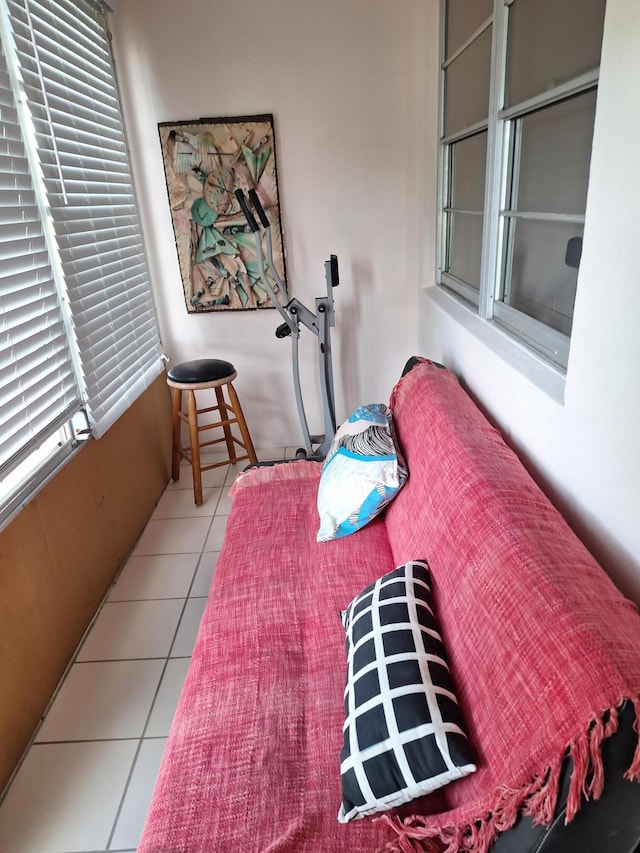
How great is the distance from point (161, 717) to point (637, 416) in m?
1.56

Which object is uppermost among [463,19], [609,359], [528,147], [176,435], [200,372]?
[463,19]

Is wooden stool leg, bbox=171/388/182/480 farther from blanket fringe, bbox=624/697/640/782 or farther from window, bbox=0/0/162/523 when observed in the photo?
blanket fringe, bbox=624/697/640/782

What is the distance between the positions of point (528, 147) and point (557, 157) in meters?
0.23

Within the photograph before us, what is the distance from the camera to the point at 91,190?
226cm

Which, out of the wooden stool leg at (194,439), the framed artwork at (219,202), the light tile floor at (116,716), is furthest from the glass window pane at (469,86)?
the light tile floor at (116,716)

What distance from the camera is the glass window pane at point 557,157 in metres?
1.31

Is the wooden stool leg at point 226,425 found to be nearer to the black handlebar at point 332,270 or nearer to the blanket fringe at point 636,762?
the black handlebar at point 332,270

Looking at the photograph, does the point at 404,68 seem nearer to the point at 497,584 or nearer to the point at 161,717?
the point at 497,584

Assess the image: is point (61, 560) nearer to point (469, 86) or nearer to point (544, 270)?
point (544, 270)

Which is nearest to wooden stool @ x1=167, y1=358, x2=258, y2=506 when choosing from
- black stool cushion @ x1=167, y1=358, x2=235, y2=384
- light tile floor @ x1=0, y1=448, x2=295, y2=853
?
black stool cushion @ x1=167, y1=358, x2=235, y2=384

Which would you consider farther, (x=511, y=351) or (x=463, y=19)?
(x=463, y=19)

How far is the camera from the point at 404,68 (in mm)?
2660

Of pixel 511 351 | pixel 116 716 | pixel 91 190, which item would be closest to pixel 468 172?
pixel 511 351

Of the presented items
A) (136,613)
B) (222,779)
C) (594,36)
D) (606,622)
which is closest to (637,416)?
(606,622)
